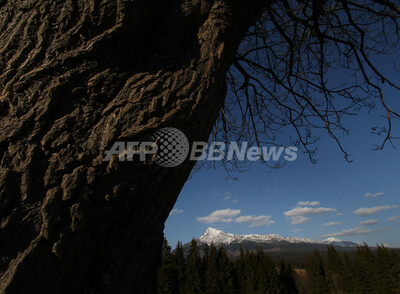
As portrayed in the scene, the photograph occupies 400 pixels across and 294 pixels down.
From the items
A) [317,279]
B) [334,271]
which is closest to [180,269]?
[317,279]

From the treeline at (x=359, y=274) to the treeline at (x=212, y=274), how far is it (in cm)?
1516

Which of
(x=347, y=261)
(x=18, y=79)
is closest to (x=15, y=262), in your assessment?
(x=18, y=79)

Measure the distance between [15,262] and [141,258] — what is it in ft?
1.80

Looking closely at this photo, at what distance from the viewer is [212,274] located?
1464 inches

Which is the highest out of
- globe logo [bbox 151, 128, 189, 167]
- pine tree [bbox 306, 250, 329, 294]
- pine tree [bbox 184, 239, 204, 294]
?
globe logo [bbox 151, 128, 189, 167]

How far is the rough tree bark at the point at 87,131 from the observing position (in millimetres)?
1079

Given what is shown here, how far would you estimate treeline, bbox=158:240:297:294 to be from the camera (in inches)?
1331

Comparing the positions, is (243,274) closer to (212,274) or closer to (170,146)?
(212,274)

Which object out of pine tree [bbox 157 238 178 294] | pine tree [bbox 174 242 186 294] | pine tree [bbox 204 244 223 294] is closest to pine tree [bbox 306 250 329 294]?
pine tree [bbox 204 244 223 294]

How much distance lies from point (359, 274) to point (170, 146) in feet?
193

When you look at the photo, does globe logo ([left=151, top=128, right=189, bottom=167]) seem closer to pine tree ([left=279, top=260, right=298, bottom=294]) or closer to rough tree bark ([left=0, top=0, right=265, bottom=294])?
rough tree bark ([left=0, top=0, right=265, bottom=294])

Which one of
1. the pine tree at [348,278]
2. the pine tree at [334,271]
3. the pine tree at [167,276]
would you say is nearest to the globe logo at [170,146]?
the pine tree at [167,276]

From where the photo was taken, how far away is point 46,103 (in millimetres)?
1218

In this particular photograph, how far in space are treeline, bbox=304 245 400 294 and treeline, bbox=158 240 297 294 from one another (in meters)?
15.2
